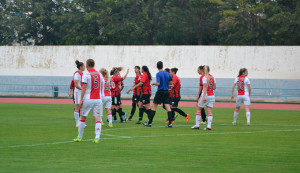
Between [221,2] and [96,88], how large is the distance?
121 feet

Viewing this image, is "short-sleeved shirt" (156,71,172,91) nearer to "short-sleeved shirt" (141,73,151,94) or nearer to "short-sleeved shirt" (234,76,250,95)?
"short-sleeved shirt" (141,73,151,94)

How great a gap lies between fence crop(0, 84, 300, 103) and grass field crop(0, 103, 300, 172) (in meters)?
21.3

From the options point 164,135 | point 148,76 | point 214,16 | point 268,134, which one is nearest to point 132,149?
point 164,135

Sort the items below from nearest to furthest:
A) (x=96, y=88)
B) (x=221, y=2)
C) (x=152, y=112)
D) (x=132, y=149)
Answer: (x=132, y=149) < (x=96, y=88) < (x=152, y=112) < (x=221, y=2)

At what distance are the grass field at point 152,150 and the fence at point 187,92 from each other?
21.3 meters

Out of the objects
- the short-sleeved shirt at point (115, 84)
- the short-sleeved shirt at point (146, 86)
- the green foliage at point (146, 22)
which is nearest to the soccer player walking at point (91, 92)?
the short-sleeved shirt at point (146, 86)

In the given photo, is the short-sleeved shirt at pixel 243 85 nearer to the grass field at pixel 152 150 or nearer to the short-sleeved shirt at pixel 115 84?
the grass field at pixel 152 150

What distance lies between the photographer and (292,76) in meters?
37.8

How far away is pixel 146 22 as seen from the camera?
4881 centimetres

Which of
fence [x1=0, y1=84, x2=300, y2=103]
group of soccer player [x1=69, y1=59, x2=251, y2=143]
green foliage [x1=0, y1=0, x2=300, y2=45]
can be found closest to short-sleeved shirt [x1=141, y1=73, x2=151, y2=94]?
group of soccer player [x1=69, y1=59, x2=251, y2=143]

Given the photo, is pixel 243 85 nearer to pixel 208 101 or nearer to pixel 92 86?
pixel 208 101

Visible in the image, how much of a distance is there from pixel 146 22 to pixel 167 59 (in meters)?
9.16

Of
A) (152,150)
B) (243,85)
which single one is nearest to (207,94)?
(243,85)

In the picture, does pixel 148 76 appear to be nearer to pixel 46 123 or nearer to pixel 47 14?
pixel 46 123
